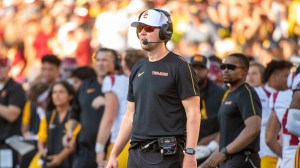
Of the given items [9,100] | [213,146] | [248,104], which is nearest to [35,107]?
[9,100]

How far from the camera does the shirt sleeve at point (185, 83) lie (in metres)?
10.6

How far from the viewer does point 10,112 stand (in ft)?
54.6

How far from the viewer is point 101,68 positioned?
50.6 ft

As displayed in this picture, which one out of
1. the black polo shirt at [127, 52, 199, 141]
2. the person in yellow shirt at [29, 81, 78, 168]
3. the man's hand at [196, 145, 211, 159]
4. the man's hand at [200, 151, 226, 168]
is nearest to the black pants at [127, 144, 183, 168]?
the black polo shirt at [127, 52, 199, 141]

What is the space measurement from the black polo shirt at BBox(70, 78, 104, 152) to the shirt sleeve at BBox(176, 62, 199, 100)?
5.21 meters

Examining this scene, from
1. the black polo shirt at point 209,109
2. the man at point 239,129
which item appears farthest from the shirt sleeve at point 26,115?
the man at point 239,129

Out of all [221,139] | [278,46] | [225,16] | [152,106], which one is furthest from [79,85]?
[225,16]

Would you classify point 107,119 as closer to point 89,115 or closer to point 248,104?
point 89,115

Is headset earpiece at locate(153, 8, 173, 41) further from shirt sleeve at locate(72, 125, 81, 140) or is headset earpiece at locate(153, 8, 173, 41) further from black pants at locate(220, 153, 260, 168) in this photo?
shirt sleeve at locate(72, 125, 81, 140)

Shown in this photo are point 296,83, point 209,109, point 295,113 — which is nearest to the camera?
point 295,113

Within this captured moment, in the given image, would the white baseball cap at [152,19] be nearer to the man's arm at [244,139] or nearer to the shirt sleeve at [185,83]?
the shirt sleeve at [185,83]

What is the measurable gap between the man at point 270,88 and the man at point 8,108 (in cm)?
414

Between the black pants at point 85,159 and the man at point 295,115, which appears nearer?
the man at point 295,115

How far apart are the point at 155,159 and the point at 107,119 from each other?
425cm
